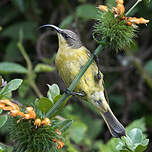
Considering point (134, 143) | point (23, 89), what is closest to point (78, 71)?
point (23, 89)

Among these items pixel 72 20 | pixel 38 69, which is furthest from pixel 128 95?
pixel 38 69

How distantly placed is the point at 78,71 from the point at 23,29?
1381mm

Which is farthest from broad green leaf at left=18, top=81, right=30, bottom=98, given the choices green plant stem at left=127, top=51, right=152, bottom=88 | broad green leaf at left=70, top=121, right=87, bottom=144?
green plant stem at left=127, top=51, right=152, bottom=88

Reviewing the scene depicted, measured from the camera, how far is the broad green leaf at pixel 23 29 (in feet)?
9.77

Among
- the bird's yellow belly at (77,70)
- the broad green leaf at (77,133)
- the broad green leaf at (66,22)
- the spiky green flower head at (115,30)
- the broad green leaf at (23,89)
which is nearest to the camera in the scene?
the spiky green flower head at (115,30)

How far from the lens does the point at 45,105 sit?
3.66ft

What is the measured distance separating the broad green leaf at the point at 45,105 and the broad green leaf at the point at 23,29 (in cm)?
195

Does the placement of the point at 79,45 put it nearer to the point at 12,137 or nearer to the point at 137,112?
the point at 12,137

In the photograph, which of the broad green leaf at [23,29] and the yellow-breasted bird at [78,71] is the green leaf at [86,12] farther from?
the yellow-breasted bird at [78,71]

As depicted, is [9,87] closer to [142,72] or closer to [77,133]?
[77,133]

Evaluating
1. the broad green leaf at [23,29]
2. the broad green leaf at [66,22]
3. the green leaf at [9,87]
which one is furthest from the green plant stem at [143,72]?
the green leaf at [9,87]

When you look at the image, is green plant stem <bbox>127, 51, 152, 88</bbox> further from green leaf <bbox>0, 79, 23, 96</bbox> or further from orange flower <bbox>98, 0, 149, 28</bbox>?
green leaf <bbox>0, 79, 23, 96</bbox>

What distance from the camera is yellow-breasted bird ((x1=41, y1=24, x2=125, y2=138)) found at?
5.96 feet

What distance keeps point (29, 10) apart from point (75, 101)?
104 cm
